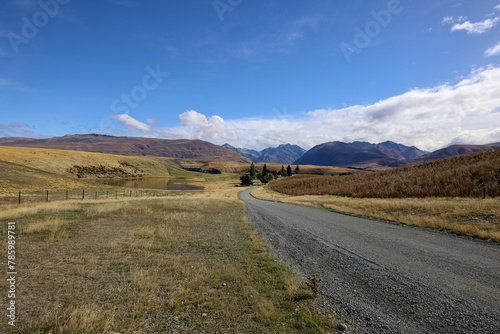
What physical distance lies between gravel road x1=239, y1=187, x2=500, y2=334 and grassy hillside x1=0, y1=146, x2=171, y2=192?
196ft

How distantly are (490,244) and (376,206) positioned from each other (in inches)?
535

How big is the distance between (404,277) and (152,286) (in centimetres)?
821

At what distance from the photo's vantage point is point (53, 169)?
108 meters

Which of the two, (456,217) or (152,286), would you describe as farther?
(456,217)

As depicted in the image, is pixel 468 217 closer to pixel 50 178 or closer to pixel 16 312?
pixel 16 312

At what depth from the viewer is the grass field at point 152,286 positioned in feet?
16.8

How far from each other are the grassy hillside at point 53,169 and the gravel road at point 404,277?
196 ft

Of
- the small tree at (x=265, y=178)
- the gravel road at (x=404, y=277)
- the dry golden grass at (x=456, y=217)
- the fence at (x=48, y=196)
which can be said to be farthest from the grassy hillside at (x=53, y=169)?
the small tree at (x=265, y=178)

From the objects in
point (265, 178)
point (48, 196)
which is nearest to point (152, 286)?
point (48, 196)

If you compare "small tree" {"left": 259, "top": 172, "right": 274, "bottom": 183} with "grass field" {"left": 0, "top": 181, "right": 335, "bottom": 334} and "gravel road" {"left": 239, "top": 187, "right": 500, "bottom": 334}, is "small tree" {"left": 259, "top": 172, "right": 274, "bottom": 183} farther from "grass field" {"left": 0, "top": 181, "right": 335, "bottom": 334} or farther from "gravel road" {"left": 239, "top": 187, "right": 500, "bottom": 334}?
"grass field" {"left": 0, "top": 181, "right": 335, "bottom": 334}

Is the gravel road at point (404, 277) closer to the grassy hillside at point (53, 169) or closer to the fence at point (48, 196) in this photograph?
the fence at point (48, 196)

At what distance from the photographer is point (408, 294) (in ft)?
21.6

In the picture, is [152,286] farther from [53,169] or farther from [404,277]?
[53,169]

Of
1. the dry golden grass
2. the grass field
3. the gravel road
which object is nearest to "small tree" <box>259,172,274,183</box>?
the dry golden grass
